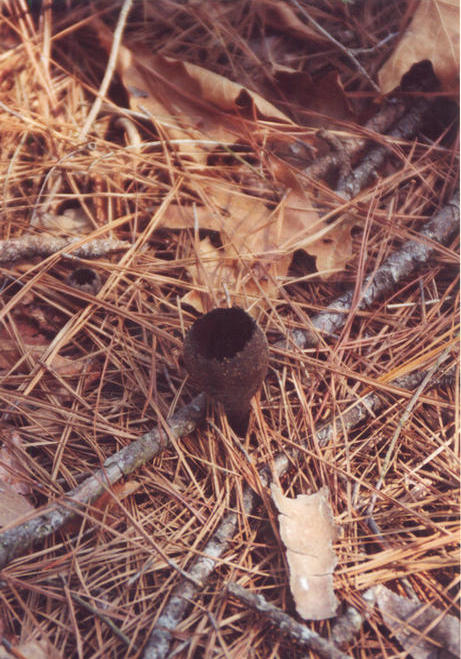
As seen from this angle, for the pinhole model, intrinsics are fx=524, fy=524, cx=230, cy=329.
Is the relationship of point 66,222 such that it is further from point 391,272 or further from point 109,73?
point 391,272

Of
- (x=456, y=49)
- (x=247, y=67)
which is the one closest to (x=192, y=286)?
(x=247, y=67)

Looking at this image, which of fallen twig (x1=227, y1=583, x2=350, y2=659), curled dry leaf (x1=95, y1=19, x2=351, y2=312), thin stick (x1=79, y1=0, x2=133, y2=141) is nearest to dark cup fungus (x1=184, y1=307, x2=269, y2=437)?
curled dry leaf (x1=95, y1=19, x2=351, y2=312)

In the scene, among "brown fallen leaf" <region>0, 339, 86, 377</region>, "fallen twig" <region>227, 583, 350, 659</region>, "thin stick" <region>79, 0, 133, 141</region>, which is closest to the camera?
"fallen twig" <region>227, 583, 350, 659</region>

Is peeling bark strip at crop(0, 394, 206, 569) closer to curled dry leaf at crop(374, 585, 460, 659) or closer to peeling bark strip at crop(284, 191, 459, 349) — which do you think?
peeling bark strip at crop(284, 191, 459, 349)

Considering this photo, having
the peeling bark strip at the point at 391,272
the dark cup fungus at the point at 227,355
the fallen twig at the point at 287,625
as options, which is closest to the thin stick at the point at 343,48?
the peeling bark strip at the point at 391,272

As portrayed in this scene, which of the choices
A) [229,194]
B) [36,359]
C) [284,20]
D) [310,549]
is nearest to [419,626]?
[310,549]

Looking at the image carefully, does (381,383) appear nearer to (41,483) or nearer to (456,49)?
(41,483)
